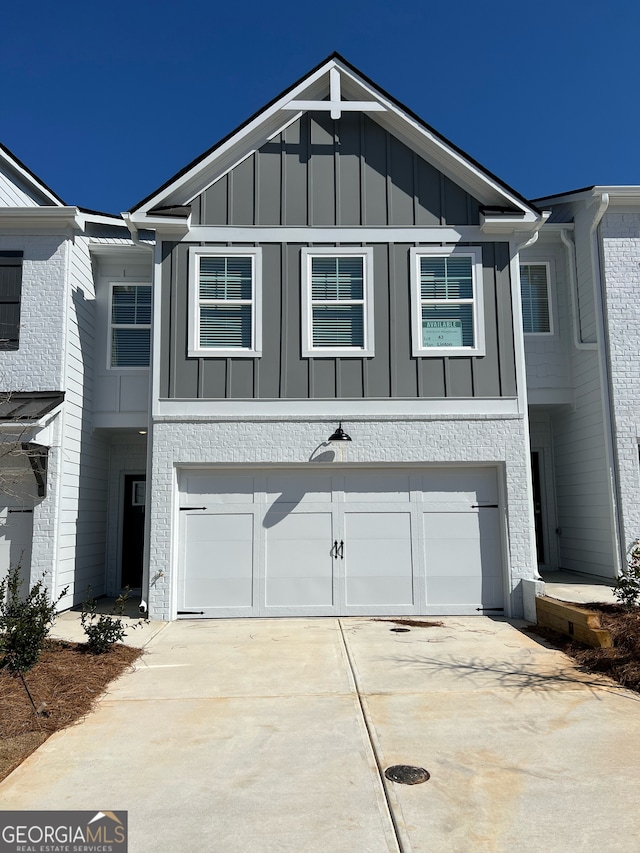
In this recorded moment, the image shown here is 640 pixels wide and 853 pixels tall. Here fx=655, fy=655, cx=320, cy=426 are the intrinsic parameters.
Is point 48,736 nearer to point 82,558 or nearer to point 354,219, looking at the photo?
point 82,558

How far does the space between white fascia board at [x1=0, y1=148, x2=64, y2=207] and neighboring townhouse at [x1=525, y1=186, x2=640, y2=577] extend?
10119 mm

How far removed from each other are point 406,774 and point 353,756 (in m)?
0.46

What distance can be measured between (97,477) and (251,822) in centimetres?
916

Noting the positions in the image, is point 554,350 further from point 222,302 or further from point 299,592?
point 299,592

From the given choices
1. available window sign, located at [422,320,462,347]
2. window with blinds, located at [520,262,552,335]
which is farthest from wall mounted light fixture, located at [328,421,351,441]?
window with blinds, located at [520,262,552,335]

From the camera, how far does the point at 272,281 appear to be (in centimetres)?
1041

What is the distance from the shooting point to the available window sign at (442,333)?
10398 mm

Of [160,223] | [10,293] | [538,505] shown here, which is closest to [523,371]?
[538,505]

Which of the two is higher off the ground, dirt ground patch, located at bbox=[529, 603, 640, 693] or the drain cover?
dirt ground patch, located at bbox=[529, 603, 640, 693]

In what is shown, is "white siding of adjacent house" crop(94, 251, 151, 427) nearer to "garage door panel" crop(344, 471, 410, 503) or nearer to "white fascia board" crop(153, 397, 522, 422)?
"white fascia board" crop(153, 397, 522, 422)

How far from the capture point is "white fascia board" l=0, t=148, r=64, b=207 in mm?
12766

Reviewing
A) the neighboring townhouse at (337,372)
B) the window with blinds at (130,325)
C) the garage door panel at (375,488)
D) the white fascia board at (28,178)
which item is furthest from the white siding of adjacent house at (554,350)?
the white fascia board at (28,178)

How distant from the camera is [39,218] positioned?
10570 millimetres

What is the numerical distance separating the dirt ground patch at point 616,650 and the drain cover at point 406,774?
9.65 ft
